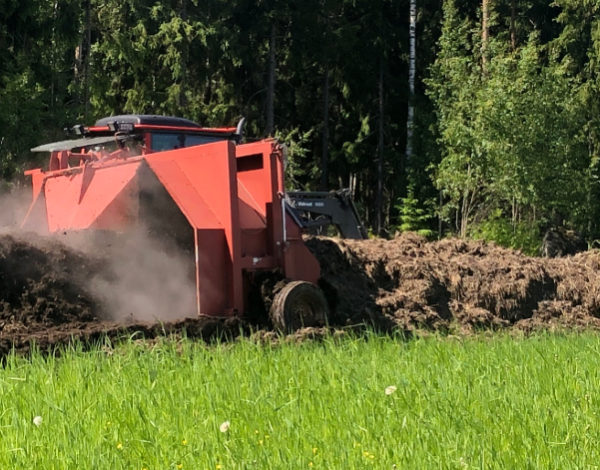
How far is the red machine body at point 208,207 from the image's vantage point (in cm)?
816

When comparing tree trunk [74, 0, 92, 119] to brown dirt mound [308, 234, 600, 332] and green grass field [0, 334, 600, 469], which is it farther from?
green grass field [0, 334, 600, 469]

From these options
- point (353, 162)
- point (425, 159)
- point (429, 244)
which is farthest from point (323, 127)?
point (429, 244)

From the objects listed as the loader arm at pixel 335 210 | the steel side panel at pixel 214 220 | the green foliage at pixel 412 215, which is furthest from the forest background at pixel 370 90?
the steel side panel at pixel 214 220

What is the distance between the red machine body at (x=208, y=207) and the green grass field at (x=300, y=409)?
1688 millimetres

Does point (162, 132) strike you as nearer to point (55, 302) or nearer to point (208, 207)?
point (208, 207)

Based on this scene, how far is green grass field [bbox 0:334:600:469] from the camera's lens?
361 cm

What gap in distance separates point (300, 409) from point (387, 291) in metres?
5.42

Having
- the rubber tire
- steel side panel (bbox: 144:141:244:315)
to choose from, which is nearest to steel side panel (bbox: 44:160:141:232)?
steel side panel (bbox: 144:141:244:315)

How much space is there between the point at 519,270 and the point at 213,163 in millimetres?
→ 4564

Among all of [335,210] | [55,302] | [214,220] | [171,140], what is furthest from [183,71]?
[55,302]

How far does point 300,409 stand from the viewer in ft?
14.6

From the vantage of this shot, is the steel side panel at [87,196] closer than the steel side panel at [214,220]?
No

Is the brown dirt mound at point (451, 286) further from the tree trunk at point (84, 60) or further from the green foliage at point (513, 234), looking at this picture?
the tree trunk at point (84, 60)

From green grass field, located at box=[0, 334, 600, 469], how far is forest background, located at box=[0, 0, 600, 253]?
15.3m
